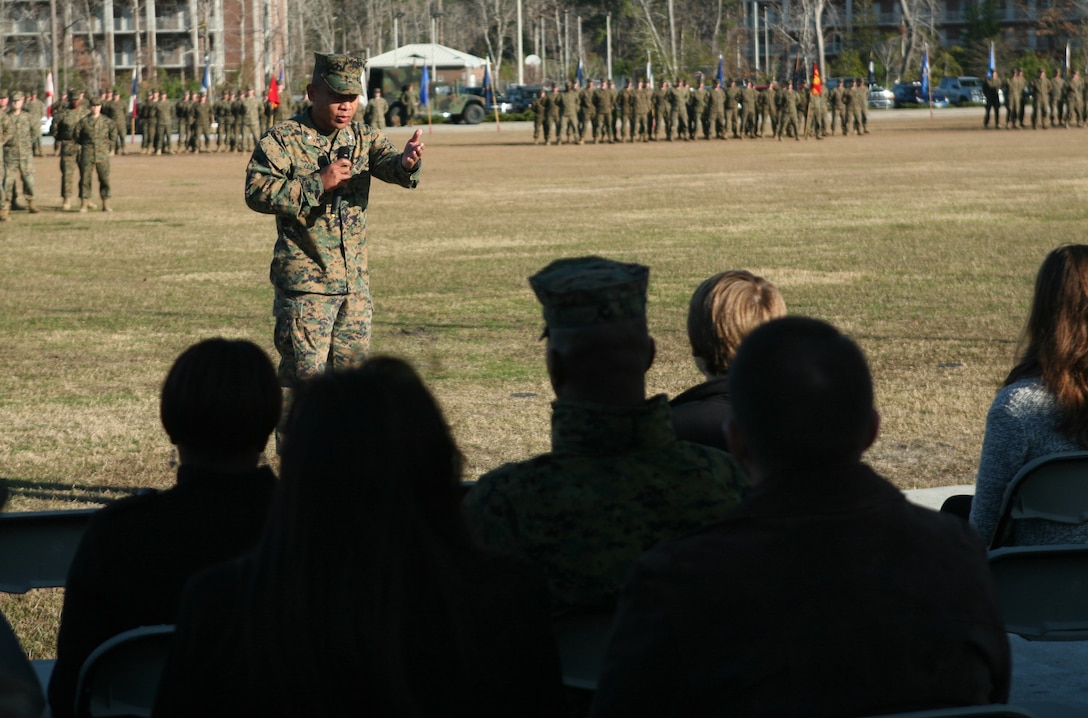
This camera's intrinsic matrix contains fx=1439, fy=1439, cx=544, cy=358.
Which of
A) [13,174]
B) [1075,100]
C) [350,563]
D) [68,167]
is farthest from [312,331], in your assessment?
[1075,100]

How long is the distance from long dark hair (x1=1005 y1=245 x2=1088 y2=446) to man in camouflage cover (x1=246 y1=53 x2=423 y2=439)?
3063 millimetres

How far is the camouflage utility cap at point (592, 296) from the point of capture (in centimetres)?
264

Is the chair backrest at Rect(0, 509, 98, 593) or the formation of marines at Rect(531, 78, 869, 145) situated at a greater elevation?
the formation of marines at Rect(531, 78, 869, 145)

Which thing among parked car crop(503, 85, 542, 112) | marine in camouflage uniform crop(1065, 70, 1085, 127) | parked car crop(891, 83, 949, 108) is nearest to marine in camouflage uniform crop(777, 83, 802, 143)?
marine in camouflage uniform crop(1065, 70, 1085, 127)

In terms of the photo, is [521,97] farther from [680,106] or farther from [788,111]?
[788,111]

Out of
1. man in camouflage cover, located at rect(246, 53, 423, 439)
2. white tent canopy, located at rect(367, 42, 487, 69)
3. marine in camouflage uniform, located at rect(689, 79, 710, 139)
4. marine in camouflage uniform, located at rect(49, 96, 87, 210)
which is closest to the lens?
man in camouflage cover, located at rect(246, 53, 423, 439)

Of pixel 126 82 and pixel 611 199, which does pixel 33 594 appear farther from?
pixel 126 82

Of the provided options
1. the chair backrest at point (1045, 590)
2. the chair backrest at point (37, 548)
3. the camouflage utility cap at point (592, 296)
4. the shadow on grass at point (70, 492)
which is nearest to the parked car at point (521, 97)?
the shadow on grass at point (70, 492)

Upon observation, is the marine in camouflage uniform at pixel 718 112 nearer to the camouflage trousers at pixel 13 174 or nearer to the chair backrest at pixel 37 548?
the camouflage trousers at pixel 13 174

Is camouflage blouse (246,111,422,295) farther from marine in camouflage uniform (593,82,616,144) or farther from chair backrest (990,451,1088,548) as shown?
marine in camouflage uniform (593,82,616,144)

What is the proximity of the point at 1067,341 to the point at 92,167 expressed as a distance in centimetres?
2177

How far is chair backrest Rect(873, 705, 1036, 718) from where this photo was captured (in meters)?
1.98

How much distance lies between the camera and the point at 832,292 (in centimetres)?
1281

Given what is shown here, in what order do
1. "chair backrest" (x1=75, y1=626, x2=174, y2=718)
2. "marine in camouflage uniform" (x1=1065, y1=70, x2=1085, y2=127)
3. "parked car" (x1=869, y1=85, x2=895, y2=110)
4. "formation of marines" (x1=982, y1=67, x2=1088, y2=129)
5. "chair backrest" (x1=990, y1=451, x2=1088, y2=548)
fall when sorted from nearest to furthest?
"chair backrest" (x1=75, y1=626, x2=174, y2=718) → "chair backrest" (x1=990, y1=451, x2=1088, y2=548) → "formation of marines" (x1=982, y1=67, x2=1088, y2=129) → "marine in camouflage uniform" (x1=1065, y1=70, x2=1085, y2=127) → "parked car" (x1=869, y1=85, x2=895, y2=110)
